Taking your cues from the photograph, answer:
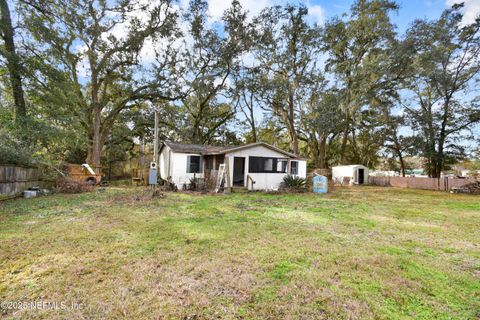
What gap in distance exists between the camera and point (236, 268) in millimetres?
3051

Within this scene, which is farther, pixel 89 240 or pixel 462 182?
pixel 462 182

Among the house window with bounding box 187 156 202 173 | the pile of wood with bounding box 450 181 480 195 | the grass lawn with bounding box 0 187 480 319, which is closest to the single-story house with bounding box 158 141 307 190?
the house window with bounding box 187 156 202 173

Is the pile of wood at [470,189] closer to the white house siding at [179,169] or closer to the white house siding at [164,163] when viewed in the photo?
the white house siding at [179,169]

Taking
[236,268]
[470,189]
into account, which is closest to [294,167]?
[470,189]

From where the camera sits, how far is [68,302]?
226 cm

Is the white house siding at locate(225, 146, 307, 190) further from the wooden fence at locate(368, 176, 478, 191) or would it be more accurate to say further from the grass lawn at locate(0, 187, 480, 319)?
the wooden fence at locate(368, 176, 478, 191)

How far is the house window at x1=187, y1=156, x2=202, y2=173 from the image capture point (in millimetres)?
13133

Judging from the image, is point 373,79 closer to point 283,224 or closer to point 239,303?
point 283,224

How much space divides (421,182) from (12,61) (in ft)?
81.8

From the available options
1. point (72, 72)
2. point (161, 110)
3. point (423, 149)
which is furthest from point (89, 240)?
point (423, 149)

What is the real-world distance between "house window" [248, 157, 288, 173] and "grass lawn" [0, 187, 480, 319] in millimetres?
7242

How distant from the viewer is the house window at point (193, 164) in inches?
517

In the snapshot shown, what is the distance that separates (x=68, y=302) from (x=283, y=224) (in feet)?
13.6

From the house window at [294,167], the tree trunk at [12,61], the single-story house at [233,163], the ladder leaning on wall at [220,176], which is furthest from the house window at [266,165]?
the tree trunk at [12,61]
